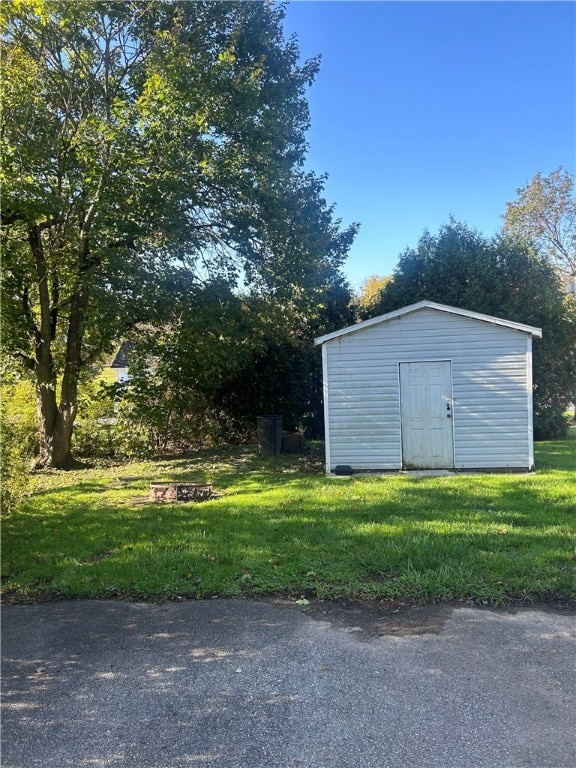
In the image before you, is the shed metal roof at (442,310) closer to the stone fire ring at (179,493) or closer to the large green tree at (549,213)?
the stone fire ring at (179,493)

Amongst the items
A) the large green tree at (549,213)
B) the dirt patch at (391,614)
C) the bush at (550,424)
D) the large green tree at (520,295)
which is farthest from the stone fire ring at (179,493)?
the large green tree at (549,213)

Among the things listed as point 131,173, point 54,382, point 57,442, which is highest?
point 131,173

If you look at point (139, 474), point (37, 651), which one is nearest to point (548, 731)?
point (37, 651)

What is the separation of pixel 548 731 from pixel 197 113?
9.14m

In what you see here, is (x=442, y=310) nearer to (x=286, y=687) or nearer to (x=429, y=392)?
(x=429, y=392)

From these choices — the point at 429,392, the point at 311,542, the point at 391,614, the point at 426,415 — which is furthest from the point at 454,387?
the point at 391,614

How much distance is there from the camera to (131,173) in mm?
8828

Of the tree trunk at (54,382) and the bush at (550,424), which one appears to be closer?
the tree trunk at (54,382)

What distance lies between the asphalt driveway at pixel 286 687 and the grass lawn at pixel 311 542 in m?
0.31

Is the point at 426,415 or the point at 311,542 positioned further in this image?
the point at 426,415

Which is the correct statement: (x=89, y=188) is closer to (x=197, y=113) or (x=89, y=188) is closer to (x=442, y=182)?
(x=197, y=113)

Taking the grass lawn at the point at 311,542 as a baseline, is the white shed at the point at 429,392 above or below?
above

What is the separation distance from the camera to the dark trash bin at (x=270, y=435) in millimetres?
12148

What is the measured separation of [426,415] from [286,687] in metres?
7.35
